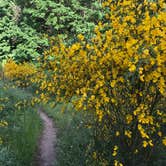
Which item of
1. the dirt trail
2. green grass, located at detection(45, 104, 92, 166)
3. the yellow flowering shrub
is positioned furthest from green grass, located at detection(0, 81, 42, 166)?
the yellow flowering shrub

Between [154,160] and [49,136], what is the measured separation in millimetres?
4414

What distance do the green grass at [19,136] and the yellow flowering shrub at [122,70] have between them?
1.95 metres

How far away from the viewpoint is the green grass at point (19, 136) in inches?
285

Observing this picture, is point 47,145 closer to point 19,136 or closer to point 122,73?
point 19,136

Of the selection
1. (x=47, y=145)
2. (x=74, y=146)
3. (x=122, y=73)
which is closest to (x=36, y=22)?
Result: (x=47, y=145)

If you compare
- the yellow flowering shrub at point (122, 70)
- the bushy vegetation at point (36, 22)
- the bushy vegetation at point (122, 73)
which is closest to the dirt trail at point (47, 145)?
the bushy vegetation at point (122, 73)

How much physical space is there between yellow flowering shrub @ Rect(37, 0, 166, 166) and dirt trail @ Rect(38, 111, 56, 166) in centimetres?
274

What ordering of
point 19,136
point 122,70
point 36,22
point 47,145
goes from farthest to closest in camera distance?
point 36,22 < point 47,145 < point 19,136 < point 122,70

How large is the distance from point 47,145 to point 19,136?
1.18 meters

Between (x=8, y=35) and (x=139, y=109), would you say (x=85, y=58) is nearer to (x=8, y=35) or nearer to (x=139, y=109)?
(x=139, y=109)

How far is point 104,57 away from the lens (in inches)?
196

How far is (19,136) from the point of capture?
877 cm

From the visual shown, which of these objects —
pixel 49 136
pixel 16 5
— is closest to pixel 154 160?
pixel 49 136

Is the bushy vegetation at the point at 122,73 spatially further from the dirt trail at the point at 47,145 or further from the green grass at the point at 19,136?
the dirt trail at the point at 47,145
